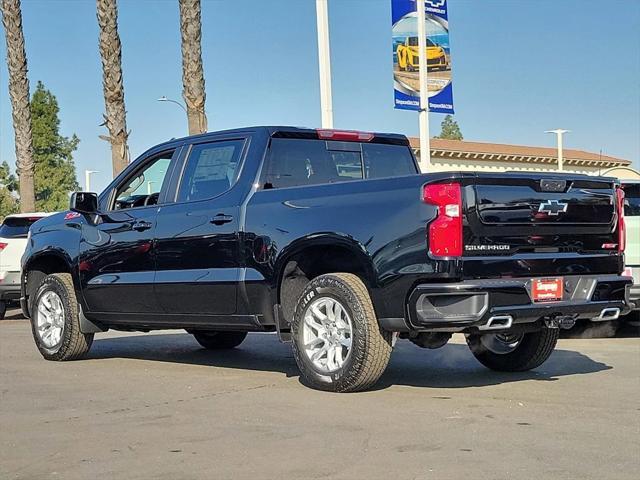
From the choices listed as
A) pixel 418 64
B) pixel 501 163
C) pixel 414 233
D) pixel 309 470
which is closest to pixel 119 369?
pixel 414 233

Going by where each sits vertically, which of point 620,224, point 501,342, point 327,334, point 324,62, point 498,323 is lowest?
point 501,342

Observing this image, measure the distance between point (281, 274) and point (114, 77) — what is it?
15.8 meters

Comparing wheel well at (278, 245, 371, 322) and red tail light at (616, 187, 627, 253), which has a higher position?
red tail light at (616, 187, 627, 253)

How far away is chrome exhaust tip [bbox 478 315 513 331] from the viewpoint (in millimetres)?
6461

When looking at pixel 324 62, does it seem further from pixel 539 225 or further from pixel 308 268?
pixel 539 225

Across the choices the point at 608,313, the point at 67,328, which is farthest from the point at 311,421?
the point at 67,328

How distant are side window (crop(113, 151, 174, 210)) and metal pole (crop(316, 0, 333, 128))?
806 centimetres

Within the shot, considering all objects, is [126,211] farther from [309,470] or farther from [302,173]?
[309,470]

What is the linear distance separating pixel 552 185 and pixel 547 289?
0.73 m

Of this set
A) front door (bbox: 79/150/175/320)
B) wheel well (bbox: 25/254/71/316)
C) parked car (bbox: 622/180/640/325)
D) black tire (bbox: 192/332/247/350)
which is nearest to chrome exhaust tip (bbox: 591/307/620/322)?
parked car (bbox: 622/180/640/325)

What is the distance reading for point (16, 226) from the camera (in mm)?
15625

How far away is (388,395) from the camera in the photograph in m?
7.01

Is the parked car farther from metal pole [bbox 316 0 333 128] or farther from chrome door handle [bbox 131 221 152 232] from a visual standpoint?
metal pole [bbox 316 0 333 128]

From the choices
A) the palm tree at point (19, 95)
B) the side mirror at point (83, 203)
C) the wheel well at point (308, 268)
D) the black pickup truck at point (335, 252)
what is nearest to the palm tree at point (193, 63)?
the palm tree at point (19, 95)
